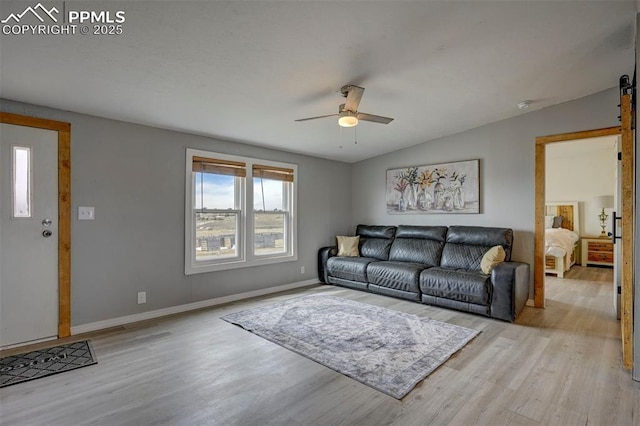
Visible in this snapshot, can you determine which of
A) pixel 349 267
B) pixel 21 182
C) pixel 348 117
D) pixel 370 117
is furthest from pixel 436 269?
pixel 21 182

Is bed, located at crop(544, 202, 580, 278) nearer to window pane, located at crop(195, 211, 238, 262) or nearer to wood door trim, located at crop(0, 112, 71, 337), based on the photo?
window pane, located at crop(195, 211, 238, 262)

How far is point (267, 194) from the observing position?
16.3 ft

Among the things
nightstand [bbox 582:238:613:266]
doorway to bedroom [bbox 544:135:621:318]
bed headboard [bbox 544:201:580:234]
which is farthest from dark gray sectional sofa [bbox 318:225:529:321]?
bed headboard [bbox 544:201:580:234]

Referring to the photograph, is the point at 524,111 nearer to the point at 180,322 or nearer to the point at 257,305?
the point at 257,305

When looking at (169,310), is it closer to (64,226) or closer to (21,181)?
(64,226)

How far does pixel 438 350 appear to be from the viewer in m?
2.79

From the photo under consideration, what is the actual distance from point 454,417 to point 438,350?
935mm

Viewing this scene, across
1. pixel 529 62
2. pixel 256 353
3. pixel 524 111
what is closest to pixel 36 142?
pixel 256 353

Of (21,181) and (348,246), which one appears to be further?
(348,246)

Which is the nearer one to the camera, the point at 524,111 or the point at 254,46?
the point at 254,46

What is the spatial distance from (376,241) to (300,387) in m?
3.54

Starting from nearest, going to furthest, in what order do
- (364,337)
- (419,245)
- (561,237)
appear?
(364,337) < (419,245) < (561,237)

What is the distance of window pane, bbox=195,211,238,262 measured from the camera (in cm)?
421

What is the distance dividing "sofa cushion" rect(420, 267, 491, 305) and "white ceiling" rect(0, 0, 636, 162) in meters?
2.09
